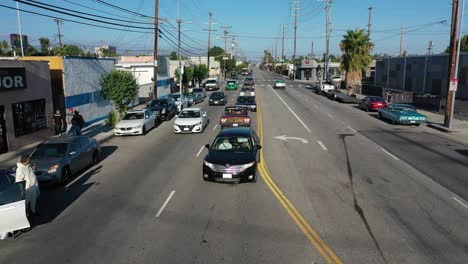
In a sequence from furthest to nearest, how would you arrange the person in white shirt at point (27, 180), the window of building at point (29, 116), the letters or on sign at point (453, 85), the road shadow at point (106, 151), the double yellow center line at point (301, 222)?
the letters or on sign at point (453, 85)
the window of building at point (29, 116)
the road shadow at point (106, 151)
the person in white shirt at point (27, 180)
the double yellow center line at point (301, 222)

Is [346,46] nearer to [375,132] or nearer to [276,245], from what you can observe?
[375,132]

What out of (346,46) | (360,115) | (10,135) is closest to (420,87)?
(346,46)

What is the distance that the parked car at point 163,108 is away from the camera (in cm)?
2852

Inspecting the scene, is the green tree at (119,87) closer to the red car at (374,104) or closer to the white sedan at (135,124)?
the white sedan at (135,124)

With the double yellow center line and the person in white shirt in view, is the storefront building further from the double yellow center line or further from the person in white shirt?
the double yellow center line

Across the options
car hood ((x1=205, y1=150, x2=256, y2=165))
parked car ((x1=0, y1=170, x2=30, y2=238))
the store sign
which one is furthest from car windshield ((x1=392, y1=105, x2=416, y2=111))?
parked car ((x1=0, y1=170, x2=30, y2=238))

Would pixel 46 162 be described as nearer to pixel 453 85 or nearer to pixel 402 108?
pixel 402 108

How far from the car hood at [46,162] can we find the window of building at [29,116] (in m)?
7.81

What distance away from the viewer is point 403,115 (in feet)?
86.1

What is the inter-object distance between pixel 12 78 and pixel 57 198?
979 cm

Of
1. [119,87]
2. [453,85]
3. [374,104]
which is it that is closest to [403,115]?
[453,85]

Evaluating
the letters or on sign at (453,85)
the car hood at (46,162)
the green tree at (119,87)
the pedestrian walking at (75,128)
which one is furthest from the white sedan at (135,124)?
the letters or on sign at (453,85)

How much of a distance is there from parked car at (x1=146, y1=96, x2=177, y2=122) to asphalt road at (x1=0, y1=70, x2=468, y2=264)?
10.8 meters

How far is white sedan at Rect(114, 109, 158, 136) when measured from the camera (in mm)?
22453
